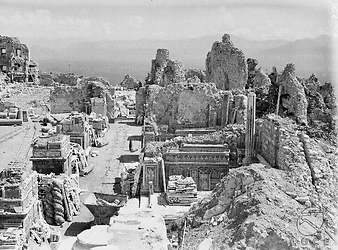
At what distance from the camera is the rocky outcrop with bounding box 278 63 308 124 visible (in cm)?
1878

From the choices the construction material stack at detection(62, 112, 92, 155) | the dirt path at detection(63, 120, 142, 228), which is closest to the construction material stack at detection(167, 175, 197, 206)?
the dirt path at detection(63, 120, 142, 228)

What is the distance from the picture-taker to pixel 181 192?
1404 cm

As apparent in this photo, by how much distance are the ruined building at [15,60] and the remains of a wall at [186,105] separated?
3266 centimetres

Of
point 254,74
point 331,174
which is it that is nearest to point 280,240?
point 331,174

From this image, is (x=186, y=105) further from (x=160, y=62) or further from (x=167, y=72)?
(x=160, y=62)

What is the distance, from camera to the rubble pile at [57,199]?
14914 millimetres

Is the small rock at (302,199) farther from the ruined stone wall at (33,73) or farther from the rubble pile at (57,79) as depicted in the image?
the ruined stone wall at (33,73)

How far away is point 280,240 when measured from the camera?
729cm

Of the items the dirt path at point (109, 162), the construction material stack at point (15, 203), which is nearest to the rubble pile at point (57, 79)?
the dirt path at point (109, 162)

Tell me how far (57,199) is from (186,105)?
781 cm

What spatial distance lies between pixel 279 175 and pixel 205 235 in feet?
8.06

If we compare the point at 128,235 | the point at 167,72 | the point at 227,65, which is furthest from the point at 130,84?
the point at 128,235

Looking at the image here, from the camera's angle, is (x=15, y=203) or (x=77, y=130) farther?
(x=77, y=130)

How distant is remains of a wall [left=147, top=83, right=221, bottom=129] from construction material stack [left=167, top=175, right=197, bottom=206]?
666 cm
